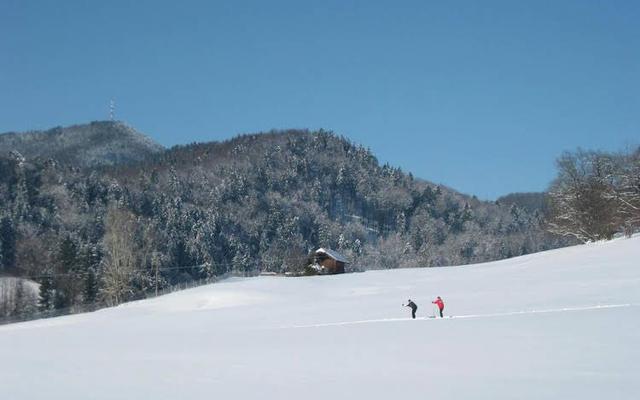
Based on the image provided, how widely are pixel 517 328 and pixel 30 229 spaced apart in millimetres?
108541

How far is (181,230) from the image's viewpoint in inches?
4838

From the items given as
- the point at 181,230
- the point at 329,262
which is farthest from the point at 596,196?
Result: the point at 181,230

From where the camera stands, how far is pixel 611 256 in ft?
148

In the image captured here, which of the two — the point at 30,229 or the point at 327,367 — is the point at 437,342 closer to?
the point at 327,367

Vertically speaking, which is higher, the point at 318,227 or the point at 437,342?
the point at 318,227

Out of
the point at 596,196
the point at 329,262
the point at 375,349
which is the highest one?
the point at 596,196

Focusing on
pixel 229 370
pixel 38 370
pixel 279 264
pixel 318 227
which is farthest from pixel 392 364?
pixel 318 227

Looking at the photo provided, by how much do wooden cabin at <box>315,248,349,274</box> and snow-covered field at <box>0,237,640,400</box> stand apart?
37.7 m

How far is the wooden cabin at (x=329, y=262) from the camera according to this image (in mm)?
81938

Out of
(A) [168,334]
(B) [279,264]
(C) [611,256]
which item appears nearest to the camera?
(A) [168,334]

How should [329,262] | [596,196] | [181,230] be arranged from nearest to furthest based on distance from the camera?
[596,196], [329,262], [181,230]

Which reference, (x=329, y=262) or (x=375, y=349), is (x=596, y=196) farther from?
(x=375, y=349)

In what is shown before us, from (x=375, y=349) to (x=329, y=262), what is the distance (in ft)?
205

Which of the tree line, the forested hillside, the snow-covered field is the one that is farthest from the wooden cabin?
the snow-covered field
